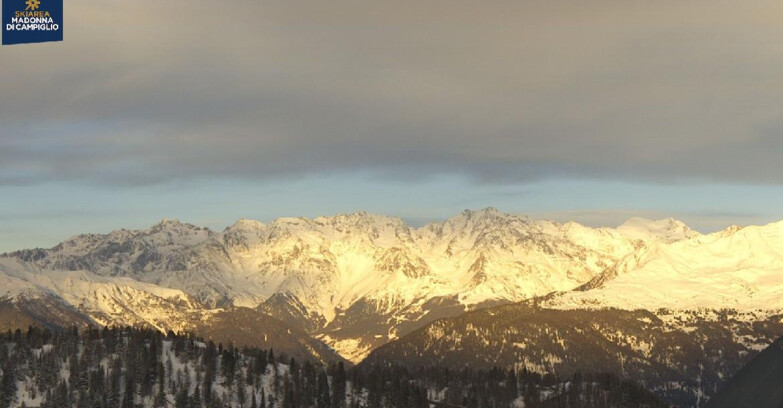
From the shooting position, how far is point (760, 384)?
31.4 m

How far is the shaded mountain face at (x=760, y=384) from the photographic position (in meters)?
30.9

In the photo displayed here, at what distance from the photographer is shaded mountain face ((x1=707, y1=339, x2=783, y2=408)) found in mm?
30891

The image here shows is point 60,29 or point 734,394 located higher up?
point 60,29

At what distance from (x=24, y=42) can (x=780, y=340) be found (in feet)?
359

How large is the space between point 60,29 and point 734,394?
11024cm

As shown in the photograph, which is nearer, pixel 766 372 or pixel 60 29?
pixel 766 372

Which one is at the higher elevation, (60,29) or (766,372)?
(60,29)

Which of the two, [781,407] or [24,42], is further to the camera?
[24,42]

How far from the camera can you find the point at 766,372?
1233 inches

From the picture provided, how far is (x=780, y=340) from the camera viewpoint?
30828 millimetres

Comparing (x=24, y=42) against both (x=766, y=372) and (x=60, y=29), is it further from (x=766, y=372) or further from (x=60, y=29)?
(x=766, y=372)

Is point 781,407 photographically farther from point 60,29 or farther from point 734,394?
point 60,29

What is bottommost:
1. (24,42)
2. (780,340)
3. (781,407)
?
(781,407)

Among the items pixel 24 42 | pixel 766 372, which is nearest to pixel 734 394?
pixel 766 372
